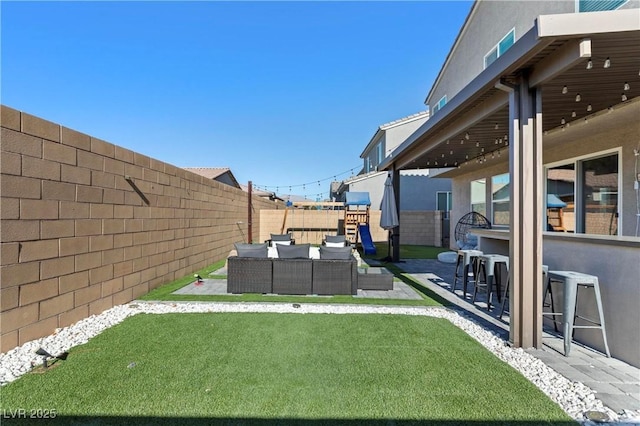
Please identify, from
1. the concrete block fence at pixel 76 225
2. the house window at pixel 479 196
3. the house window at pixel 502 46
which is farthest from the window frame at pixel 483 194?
the concrete block fence at pixel 76 225

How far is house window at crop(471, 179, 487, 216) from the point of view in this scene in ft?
35.0

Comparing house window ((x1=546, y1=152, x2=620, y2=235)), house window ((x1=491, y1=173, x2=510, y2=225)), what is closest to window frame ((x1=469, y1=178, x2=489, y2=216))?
house window ((x1=491, y1=173, x2=510, y2=225))

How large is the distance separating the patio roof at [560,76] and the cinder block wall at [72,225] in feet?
17.9

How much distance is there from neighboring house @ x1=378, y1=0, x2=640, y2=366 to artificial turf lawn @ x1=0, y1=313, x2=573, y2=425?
120 centimetres

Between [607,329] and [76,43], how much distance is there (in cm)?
1218

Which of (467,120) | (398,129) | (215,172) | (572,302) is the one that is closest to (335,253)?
(467,120)

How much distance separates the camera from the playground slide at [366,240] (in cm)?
1184

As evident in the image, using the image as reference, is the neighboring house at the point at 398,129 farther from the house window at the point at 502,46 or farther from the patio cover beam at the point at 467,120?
the patio cover beam at the point at 467,120

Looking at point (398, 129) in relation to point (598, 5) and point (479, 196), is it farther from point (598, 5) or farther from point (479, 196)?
point (598, 5)

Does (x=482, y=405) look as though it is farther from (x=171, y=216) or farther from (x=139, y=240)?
(x=171, y=216)

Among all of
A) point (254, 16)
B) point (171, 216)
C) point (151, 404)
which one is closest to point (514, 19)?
point (254, 16)

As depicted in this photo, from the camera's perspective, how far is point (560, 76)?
3418 mm

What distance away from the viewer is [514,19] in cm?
738

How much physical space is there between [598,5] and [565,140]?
231 cm
